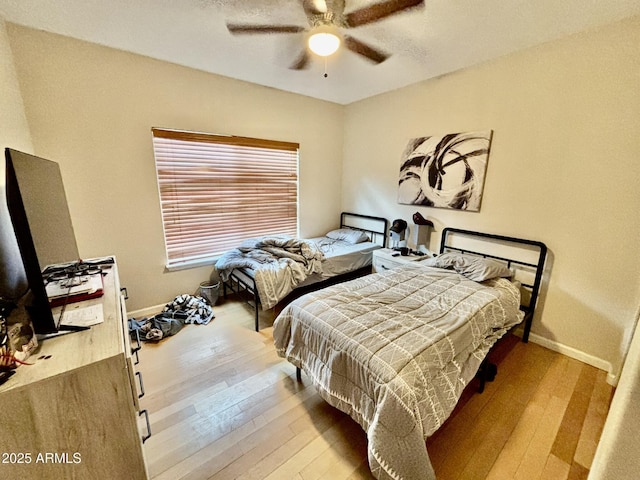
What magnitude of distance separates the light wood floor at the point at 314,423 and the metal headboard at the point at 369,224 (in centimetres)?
190

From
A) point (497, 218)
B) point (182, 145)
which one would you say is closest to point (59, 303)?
point (182, 145)

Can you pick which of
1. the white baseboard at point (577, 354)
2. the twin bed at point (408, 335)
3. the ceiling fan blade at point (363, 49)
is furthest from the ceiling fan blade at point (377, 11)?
the white baseboard at point (577, 354)

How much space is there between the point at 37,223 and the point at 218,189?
2093 mm

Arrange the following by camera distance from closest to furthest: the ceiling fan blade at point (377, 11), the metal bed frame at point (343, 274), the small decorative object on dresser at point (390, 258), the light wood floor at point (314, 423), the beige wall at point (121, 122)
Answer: the light wood floor at point (314, 423), the ceiling fan blade at point (377, 11), the beige wall at point (121, 122), the metal bed frame at point (343, 274), the small decorative object on dresser at point (390, 258)

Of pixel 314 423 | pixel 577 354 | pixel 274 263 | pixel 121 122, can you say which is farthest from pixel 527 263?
pixel 121 122

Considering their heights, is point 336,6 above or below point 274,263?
above

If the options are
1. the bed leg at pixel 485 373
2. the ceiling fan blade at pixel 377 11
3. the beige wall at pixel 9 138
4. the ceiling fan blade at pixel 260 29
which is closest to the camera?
the beige wall at pixel 9 138

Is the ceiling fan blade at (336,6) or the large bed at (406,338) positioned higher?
the ceiling fan blade at (336,6)

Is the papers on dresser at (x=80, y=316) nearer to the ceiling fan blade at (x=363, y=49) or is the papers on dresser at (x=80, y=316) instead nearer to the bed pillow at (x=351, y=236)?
the ceiling fan blade at (x=363, y=49)

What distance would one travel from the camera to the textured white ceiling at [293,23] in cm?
172

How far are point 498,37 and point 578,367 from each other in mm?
2741

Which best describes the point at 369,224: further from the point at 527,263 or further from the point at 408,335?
the point at 408,335

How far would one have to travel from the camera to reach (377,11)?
1.62m

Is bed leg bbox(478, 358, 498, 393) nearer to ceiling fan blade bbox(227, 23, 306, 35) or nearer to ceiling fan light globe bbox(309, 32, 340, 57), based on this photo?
ceiling fan light globe bbox(309, 32, 340, 57)
